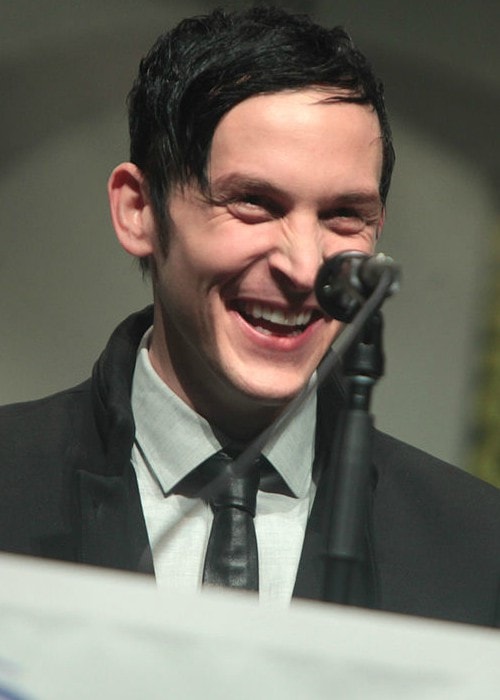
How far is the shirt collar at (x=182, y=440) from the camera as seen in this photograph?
147 cm

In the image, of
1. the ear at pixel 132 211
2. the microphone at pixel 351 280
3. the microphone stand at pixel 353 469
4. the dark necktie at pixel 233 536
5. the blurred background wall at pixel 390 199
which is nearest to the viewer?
the microphone stand at pixel 353 469

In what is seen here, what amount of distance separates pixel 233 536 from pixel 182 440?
0.46 ft

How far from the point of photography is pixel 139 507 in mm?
1448

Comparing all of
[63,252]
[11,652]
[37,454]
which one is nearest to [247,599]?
[11,652]

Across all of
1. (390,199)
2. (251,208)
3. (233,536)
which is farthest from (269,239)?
(390,199)

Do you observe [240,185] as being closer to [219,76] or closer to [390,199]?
[219,76]

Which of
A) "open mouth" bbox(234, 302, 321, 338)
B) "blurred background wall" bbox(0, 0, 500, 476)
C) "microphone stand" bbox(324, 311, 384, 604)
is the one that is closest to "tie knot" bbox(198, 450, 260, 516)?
"open mouth" bbox(234, 302, 321, 338)

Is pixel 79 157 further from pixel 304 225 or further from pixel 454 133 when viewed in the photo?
pixel 304 225

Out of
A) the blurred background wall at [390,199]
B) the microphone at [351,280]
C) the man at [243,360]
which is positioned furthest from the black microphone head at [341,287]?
the blurred background wall at [390,199]

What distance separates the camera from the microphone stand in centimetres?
Answer: 92

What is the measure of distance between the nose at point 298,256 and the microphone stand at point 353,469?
0.37 m

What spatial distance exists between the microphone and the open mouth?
333 mm

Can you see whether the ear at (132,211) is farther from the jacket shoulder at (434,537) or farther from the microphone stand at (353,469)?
the microphone stand at (353,469)

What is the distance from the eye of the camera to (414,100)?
2.62 meters
